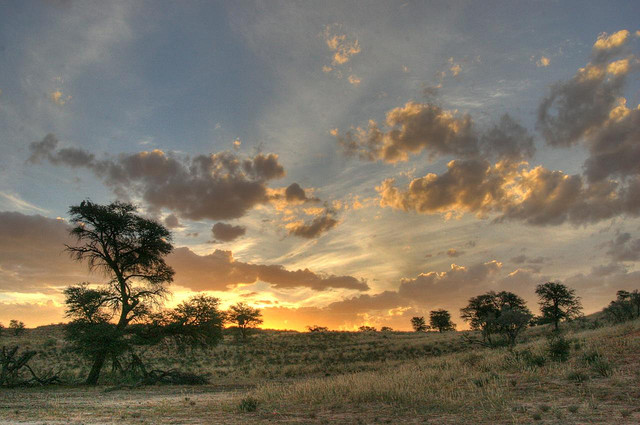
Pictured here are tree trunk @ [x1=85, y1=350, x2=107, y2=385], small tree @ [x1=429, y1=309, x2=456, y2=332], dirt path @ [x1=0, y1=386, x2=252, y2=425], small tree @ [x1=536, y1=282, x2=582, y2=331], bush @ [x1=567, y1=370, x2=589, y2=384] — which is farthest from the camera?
small tree @ [x1=429, y1=309, x2=456, y2=332]

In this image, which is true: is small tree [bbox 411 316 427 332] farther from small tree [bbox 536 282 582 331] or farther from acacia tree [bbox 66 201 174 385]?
acacia tree [bbox 66 201 174 385]

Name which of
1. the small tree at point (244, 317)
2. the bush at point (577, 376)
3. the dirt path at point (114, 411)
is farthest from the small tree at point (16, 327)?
the bush at point (577, 376)

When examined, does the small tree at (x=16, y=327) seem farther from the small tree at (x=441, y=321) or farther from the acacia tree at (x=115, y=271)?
the small tree at (x=441, y=321)

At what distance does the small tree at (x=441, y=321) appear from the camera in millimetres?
106688

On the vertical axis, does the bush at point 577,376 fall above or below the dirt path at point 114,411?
above

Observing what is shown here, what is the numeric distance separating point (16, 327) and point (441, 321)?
314ft

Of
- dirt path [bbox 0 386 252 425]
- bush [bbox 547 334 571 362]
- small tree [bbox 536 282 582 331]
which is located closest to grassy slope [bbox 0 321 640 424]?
dirt path [bbox 0 386 252 425]

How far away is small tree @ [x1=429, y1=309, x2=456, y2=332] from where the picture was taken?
107 metres

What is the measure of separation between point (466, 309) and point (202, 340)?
5020 centimetres

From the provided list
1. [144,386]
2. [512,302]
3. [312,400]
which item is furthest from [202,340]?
[512,302]

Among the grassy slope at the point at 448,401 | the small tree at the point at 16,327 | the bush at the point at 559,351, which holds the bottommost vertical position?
the grassy slope at the point at 448,401

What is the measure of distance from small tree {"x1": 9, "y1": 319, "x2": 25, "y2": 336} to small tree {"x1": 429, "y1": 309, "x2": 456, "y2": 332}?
9253 cm

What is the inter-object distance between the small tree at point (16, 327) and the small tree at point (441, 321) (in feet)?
304

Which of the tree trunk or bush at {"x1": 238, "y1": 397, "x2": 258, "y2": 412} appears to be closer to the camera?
bush at {"x1": 238, "y1": 397, "x2": 258, "y2": 412}
